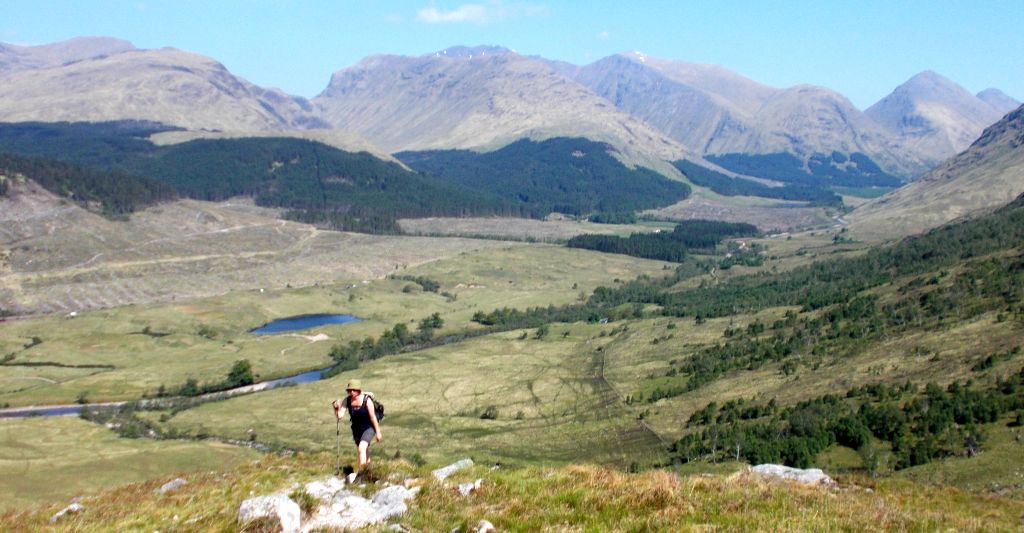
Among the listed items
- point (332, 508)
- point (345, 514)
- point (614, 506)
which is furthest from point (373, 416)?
point (614, 506)

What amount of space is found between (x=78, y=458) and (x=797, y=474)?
98837mm

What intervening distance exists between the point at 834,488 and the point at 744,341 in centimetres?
13090

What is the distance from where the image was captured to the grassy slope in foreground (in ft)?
62.5

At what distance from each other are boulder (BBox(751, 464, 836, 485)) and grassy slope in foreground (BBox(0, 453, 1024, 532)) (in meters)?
0.92

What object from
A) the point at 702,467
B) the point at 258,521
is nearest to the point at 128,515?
the point at 258,521

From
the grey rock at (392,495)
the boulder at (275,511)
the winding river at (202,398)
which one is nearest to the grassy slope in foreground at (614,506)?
the grey rock at (392,495)

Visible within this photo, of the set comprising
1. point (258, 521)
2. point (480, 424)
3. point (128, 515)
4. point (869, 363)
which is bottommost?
point (480, 424)

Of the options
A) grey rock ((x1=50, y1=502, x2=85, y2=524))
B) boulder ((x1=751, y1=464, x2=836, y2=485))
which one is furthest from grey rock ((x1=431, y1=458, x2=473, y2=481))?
grey rock ((x1=50, y1=502, x2=85, y2=524))

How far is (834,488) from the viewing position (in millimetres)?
25984

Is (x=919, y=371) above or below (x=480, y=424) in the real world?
above

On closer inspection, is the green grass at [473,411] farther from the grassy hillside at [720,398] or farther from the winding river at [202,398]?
the winding river at [202,398]

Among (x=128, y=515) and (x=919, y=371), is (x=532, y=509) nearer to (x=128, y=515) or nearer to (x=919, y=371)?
(x=128, y=515)

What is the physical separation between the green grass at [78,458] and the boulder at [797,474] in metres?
67.5

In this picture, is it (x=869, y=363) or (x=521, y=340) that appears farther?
(x=521, y=340)
